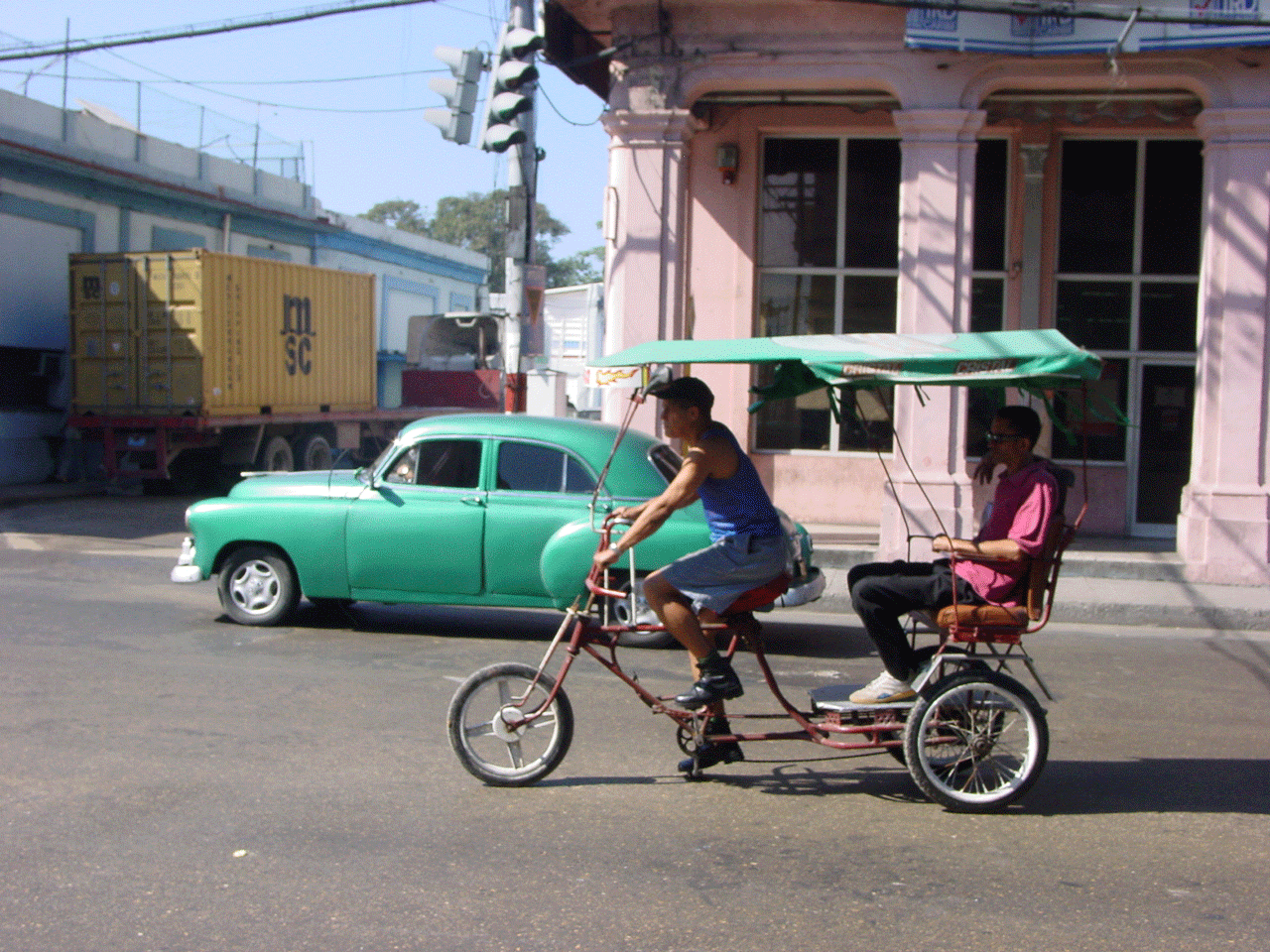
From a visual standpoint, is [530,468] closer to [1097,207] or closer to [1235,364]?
[1235,364]

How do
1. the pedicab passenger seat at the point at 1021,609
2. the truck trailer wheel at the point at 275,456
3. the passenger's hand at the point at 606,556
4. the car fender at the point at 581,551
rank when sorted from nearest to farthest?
1. the passenger's hand at the point at 606,556
2. the pedicab passenger seat at the point at 1021,609
3. the car fender at the point at 581,551
4. the truck trailer wheel at the point at 275,456

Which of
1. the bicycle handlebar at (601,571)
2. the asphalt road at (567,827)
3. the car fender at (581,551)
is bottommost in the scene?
the asphalt road at (567,827)

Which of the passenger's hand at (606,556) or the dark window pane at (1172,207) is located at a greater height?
the dark window pane at (1172,207)

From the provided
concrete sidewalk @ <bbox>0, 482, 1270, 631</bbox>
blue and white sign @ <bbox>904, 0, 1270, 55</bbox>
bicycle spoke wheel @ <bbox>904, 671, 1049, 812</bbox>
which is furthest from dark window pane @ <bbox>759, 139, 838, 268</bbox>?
bicycle spoke wheel @ <bbox>904, 671, 1049, 812</bbox>

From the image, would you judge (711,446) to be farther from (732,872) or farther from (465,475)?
(465,475)

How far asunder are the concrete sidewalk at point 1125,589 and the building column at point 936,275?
84cm

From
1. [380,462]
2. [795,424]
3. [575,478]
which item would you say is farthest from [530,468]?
[795,424]

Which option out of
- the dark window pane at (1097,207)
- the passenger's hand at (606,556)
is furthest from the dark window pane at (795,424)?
the passenger's hand at (606,556)

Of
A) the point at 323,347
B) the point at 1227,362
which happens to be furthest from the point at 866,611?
the point at 323,347

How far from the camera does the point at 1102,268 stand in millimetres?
14633

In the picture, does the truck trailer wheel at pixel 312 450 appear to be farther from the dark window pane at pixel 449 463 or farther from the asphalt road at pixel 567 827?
the asphalt road at pixel 567 827

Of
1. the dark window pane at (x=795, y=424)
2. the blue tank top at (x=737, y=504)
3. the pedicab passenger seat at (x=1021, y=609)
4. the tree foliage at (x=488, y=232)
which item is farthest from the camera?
the tree foliage at (x=488, y=232)

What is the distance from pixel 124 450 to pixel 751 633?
1564 cm

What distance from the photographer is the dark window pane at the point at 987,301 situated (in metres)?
14.7
